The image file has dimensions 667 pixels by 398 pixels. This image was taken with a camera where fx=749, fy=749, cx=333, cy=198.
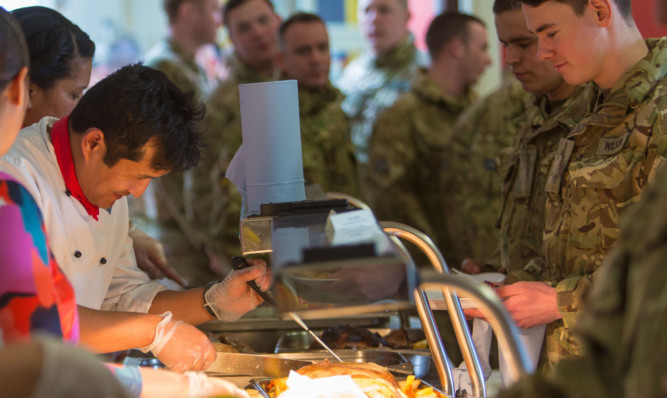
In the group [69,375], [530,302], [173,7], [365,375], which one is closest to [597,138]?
[530,302]

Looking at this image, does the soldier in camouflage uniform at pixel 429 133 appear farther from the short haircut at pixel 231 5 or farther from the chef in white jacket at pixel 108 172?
the chef in white jacket at pixel 108 172

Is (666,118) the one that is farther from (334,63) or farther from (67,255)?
(334,63)

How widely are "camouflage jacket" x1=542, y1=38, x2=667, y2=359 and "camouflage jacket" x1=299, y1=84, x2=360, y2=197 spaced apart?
2133 mm

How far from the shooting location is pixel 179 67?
4.61m

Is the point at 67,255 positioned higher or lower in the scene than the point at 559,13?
lower

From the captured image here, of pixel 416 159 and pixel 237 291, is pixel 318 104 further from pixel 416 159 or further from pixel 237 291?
pixel 237 291

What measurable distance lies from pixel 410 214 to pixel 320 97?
0.89 meters

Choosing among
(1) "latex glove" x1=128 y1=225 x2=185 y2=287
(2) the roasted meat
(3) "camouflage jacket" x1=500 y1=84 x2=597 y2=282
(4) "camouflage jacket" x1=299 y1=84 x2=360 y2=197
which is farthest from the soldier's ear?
(4) "camouflage jacket" x1=299 y1=84 x2=360 y2=197

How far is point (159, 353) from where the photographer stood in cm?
178

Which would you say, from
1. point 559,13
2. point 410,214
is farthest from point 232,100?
point 559,13

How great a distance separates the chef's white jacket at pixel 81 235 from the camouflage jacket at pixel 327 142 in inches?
76.1

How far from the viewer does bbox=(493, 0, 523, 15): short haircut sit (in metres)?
2.63

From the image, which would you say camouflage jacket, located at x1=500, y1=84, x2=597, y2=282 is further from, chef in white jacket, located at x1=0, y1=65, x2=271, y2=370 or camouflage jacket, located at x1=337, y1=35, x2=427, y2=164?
camouflage jacket, located at x1=337, y1=35, x2=427, y2=164

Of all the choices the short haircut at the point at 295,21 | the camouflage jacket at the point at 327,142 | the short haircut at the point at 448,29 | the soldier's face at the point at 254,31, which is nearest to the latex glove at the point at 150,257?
the camouflage jacket at the point at 327,142
